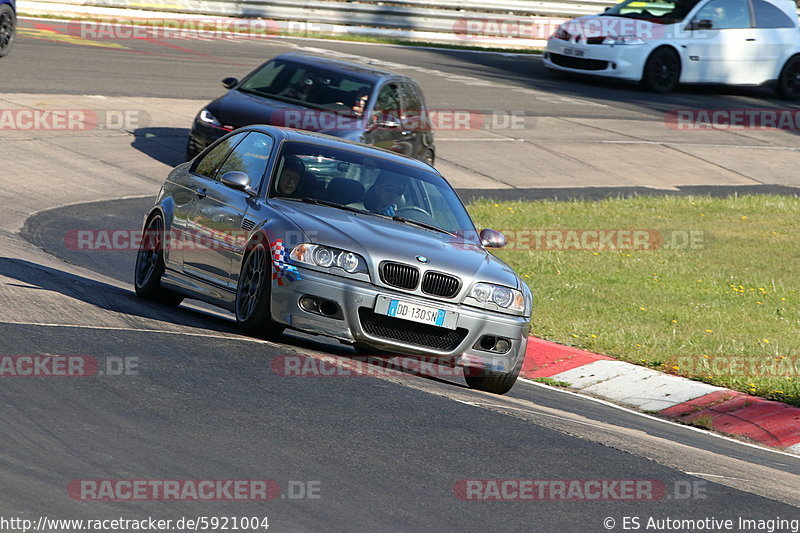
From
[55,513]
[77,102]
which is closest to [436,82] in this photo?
[77,102]

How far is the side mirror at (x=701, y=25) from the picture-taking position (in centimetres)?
2867

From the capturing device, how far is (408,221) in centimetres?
977

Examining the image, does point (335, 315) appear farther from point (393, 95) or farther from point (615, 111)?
point (615, 111)

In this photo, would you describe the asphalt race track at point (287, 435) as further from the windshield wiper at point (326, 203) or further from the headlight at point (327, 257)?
the windshield wiper at point (326, 203)

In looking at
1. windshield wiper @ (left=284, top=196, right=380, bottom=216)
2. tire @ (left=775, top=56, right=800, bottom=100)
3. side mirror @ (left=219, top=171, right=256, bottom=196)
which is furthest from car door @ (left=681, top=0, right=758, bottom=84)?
side mirror @ (left=219, top=171, right=256, bottom=196)

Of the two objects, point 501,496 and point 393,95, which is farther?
point 393,95

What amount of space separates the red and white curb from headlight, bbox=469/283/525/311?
1.73 meters

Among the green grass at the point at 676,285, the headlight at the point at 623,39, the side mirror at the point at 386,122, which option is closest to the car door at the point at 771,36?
the headlight at the point at 623,39

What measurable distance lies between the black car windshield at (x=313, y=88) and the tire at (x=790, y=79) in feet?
51.7

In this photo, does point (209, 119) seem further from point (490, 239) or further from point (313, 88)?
point (490, 239)

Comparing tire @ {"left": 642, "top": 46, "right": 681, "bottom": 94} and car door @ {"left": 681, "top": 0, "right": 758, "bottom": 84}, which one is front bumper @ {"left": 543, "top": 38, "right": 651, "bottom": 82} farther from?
car door @ {"left": 681, "top": 0, "right": 758, "bottom": 84}

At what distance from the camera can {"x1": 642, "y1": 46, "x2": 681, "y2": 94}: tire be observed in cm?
2906

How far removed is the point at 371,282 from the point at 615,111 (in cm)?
2013

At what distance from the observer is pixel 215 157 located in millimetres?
10711
